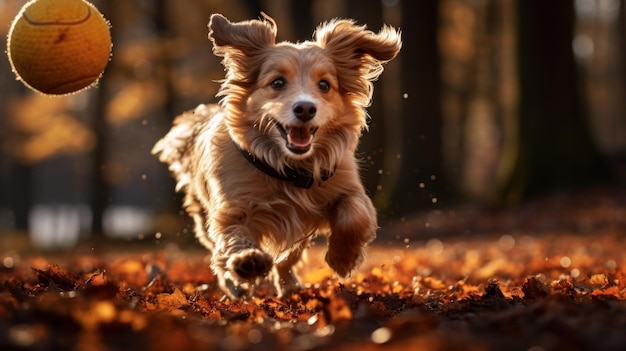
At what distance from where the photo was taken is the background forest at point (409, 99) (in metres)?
15.0

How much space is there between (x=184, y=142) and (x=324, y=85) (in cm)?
Answer: 191

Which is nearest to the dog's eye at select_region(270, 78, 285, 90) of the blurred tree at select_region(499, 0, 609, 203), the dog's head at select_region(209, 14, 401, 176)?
the dog's head at select_region(209, 14, 401, 176)

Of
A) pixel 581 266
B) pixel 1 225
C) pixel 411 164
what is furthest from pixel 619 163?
pixel 1 225

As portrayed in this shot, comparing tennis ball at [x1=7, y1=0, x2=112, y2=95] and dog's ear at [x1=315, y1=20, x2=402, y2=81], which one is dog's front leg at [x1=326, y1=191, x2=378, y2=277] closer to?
dog's ear at [x1=315, y1=20, x2=402, y2=81]

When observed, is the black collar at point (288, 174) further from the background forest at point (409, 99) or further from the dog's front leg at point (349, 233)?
the background forest at point (409, 99)

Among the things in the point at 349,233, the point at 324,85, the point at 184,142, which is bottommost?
the point at 349,233

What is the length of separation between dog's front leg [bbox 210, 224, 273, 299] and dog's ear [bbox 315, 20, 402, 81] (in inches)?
60.6

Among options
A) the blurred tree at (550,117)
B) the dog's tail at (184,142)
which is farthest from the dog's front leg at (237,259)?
the blurred tree at (550,117)

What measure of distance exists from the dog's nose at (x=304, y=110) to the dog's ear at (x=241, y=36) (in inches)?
32.1

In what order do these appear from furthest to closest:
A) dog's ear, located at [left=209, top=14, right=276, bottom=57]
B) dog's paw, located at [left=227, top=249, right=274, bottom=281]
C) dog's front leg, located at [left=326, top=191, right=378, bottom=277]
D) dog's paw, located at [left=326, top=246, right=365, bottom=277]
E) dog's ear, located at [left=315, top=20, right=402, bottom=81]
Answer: dog's ear, located at [left=315, top=20, right=402, bottom=81] → dog's ear, located at [left=209, top=14, right=276, bottom=57] → dog's paw, located at [left=326, top=246, right=365, bottom=277] → dog's front leg, located at [left=326, top=191, right=378, bottom=277] → dog's paw, located at [left=227, top=249, right=274, bottom=281]

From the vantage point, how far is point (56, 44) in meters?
5.15

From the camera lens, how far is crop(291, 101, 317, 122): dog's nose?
16.4 feet

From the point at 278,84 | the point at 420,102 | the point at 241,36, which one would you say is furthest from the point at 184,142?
the point at 420,102

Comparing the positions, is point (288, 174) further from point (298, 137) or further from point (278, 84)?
point (278, 84)
